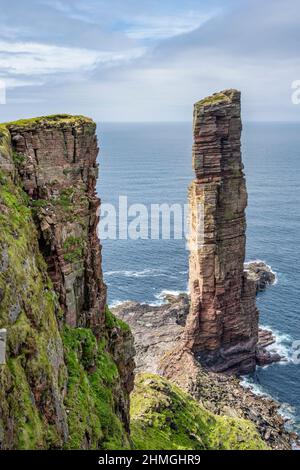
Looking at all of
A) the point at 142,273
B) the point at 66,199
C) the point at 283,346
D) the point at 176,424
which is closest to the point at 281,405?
the point at 283,346

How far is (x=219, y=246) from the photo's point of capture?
104062mm

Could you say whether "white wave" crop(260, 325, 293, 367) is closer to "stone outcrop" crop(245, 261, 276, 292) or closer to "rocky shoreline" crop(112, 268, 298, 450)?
"rocky shoreline" crop(112, 268, 298, 450)

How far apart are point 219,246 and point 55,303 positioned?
66.5 meters

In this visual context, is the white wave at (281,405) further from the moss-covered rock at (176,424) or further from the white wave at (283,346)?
the moss-covered rock at (176,424)

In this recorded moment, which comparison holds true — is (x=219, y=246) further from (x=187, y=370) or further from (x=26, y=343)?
(x=26, y=343)

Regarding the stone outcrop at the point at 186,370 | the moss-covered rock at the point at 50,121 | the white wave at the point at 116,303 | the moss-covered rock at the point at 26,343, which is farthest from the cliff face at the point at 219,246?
the moss-covered rock at the point at 26,343

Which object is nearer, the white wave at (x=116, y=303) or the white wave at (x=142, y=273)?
the white wave at (x=116, y=303)

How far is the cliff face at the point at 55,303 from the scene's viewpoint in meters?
31.4

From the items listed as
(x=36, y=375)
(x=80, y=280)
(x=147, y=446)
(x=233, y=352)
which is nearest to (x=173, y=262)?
(x=233, y=352)

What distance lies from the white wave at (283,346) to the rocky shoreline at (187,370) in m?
1.16

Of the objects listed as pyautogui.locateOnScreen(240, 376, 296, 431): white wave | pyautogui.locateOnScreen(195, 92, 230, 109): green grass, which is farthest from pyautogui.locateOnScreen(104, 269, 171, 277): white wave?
pyautogui.locateOnScreen(195, 92, 230, 109): green grass

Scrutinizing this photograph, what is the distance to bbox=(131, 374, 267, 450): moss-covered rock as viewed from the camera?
209ft

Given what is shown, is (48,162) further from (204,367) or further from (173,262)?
(173,262)

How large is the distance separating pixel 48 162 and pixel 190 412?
45.3m
